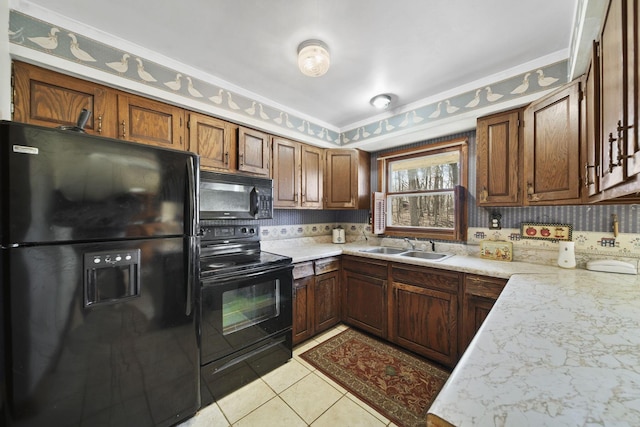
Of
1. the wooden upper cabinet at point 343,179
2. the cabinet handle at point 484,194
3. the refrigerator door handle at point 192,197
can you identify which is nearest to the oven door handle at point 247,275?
the refrigerator door handle at point 192,197

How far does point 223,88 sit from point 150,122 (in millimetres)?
697

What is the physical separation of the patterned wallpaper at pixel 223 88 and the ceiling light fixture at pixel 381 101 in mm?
254

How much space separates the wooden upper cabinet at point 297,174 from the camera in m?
2.55

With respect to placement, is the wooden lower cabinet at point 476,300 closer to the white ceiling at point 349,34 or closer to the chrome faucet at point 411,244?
the chrome faucet at point 411,244

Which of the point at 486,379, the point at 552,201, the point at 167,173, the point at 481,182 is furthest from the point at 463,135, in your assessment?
the point at 167,173

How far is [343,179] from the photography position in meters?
3.06

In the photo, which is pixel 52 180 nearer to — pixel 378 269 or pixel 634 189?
pixel 634 189

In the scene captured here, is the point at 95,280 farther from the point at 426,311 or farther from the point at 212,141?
the point at 426,311

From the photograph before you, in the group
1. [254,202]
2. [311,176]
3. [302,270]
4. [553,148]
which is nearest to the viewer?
[553,148]

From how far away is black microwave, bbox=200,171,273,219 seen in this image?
77.0 inches

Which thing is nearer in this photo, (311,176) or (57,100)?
(57,100)

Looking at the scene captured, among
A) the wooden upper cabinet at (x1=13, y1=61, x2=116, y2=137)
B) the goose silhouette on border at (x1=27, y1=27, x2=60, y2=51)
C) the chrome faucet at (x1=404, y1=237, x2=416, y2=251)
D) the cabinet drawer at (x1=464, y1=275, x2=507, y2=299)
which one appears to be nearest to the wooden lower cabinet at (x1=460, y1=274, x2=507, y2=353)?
the cabinet drawer at (x1=464, y1=275, x2=507, y2=299)

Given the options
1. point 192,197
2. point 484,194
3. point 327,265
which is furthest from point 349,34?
point 327,265

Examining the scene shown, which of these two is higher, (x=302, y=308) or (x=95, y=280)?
(x=95, y=280)
